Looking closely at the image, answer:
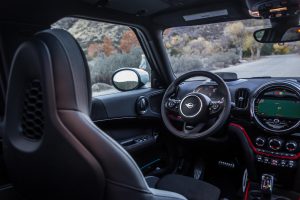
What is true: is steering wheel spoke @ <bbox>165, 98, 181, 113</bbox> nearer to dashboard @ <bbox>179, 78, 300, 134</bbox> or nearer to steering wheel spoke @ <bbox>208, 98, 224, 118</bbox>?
dashboard @ <bbox>179, 78, 300, 134</bbox>

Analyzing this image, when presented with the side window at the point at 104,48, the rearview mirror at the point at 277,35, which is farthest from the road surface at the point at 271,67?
the side window at the point at 104,48

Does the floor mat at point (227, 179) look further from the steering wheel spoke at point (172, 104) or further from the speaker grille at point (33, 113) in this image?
the speaker grille at point (33, 113)

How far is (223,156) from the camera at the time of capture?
3404mm

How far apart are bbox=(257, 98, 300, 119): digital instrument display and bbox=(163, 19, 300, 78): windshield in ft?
1.60

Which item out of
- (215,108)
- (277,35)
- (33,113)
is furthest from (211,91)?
(33,113)

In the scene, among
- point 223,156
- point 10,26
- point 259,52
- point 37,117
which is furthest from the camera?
point 223,156

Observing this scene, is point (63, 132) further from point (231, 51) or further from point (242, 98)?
point (231, 51)

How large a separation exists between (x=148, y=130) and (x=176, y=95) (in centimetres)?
59

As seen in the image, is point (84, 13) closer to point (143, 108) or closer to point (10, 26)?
point (10, 26)

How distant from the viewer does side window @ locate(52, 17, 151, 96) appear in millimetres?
2754

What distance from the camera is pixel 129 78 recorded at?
11.0ft

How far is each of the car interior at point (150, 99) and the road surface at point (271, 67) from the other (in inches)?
0.4

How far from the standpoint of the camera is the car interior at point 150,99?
104cm

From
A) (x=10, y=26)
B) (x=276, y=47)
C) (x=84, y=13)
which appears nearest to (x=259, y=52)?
(x=276, y=47)
